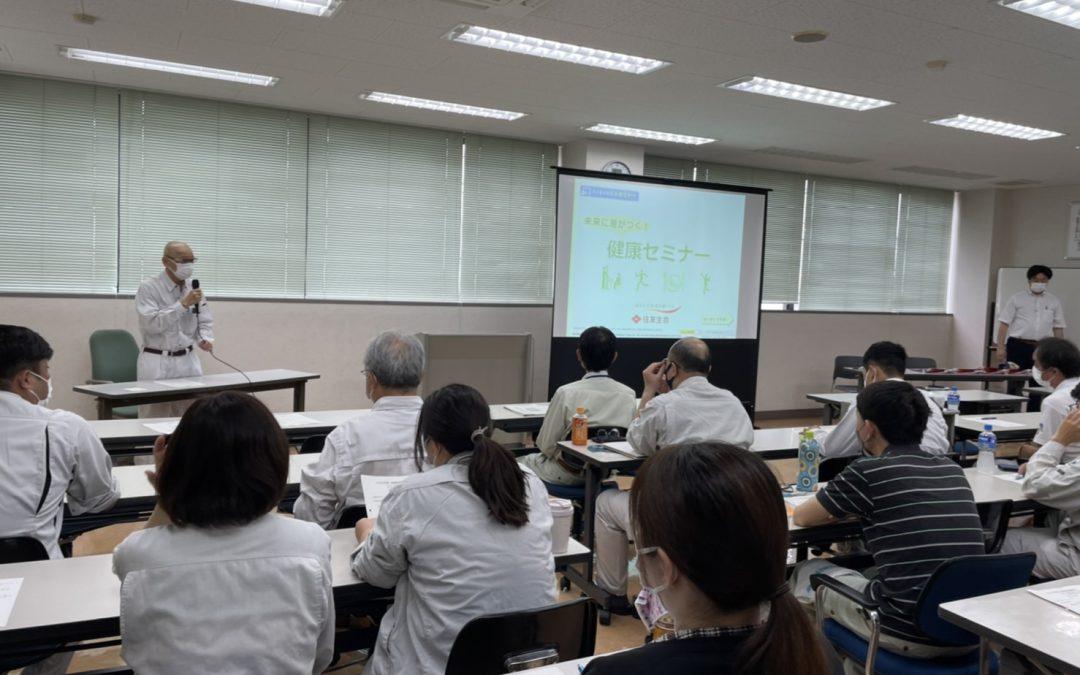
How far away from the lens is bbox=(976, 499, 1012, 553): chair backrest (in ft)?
10.4

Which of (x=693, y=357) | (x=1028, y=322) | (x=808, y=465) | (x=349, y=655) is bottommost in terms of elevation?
(x=349, y=655)

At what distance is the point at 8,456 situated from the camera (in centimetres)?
220

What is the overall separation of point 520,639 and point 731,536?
0.89 m

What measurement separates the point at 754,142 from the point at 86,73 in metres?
5.62

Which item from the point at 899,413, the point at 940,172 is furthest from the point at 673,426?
the point at 940,172

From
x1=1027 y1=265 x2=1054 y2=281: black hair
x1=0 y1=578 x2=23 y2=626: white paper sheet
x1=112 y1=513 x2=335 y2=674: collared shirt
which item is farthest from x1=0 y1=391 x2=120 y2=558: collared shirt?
x1=1027 y1=265 x2=1054 y2=281: black hair

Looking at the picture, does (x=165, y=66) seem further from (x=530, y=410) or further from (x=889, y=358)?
(x=889, y=358)

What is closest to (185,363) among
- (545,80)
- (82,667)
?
(82,667)

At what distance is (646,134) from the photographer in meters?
7.19

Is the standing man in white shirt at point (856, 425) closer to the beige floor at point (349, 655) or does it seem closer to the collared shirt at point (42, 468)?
the beige floor at point (349, 655)

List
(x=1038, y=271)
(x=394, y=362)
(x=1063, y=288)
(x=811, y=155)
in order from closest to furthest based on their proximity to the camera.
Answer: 1. (x=394, y=362)
2. (x=811, y=155)
3. (x=1038, y=271)
4. (x=1063, y=288)

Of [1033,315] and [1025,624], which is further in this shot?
[1033,315]

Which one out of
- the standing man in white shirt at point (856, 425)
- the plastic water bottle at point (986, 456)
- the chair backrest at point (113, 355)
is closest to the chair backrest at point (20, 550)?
the standing man in white shirt at point (856, 425)

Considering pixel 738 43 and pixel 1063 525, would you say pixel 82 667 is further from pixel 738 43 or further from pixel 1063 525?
pixel 738 43
